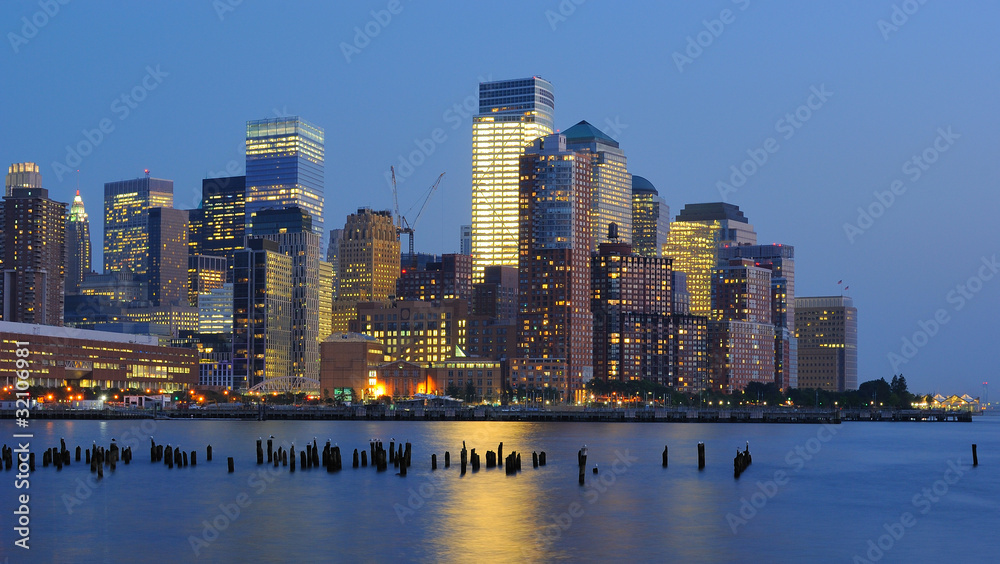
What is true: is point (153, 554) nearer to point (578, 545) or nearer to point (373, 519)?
point (373, 519)

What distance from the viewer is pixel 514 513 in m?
87.8

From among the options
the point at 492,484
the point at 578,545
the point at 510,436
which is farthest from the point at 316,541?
the point at 510,436

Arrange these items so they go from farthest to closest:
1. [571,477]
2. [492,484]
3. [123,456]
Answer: [123,456], [571,477], [492,484]

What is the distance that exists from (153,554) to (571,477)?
163ft

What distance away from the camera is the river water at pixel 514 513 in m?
73.1

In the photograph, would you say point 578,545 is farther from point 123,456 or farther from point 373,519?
point 123,456

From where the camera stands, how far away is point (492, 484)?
105 metres

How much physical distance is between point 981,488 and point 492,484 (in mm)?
42793

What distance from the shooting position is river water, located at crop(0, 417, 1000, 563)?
7306 cm

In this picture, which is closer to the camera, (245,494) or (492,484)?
(245,494)

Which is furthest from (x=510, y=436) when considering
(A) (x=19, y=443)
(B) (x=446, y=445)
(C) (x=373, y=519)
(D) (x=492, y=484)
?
(C) (x=373, y=519)

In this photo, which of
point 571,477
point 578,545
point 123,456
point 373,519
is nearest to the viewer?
point 578,545

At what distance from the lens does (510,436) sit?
190 meters

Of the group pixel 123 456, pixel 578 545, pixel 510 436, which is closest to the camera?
pixel 578 545
